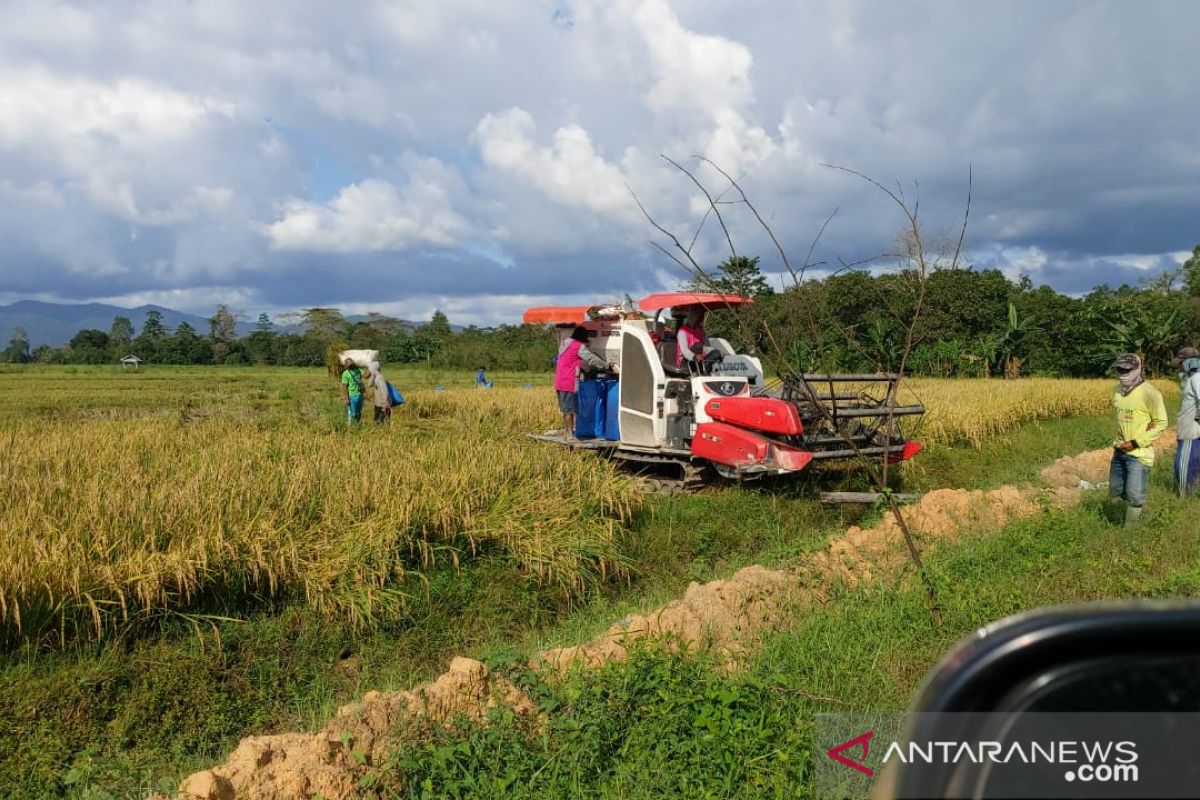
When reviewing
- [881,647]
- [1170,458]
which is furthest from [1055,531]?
[1170,458]

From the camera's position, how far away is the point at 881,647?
169 inches

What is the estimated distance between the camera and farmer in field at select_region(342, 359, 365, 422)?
12.1m

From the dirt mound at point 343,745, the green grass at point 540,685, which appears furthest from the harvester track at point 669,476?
the dirt mound at point 343,745

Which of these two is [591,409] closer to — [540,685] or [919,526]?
[919,526]

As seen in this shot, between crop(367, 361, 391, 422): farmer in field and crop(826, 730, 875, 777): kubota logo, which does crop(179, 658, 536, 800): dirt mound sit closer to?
crop(826, 730, 875, 777): kubota logo

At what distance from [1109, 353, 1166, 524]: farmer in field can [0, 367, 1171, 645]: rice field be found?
169 inches

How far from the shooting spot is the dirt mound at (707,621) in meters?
4.55

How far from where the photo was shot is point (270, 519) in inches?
233

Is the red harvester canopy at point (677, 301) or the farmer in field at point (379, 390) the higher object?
the red harvester canopy at point (677, 301)

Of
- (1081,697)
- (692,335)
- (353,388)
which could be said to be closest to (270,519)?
(692,335)

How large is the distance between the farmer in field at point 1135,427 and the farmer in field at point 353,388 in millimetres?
9472

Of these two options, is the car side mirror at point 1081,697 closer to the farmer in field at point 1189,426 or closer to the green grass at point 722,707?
the green grass at point 722,707

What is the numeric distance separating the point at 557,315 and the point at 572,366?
965 millimetres

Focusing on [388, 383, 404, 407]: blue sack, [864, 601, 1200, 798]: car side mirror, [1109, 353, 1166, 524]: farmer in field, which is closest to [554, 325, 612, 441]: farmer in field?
[388, 383, 404, 407]: blue sack
